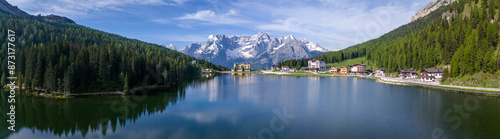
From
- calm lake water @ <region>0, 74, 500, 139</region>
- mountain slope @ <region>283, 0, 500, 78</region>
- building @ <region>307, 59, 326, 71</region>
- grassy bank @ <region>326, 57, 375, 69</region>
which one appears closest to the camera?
calm lake water @ <region>0, 74, 500, 139</region>

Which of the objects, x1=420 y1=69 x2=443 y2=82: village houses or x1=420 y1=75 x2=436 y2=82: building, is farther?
x1=420 y1=69 x2=443 y2=82: village houses

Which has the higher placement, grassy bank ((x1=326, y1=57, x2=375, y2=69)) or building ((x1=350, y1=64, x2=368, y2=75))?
grassy bank ((x1=326, y1=57, x2=375, y2=69))

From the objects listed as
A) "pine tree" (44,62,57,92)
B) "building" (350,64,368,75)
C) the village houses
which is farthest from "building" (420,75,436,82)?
"pine tree" (44,62,57,92)

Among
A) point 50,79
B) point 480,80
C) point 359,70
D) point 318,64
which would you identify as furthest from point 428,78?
point 318,64

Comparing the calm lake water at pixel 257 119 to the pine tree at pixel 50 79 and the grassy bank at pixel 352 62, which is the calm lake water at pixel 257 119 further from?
the grassy bank at pixel 352 62

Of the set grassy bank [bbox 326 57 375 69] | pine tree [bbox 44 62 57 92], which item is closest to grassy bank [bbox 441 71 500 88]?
pine tree [bbox 44 62 57 92]

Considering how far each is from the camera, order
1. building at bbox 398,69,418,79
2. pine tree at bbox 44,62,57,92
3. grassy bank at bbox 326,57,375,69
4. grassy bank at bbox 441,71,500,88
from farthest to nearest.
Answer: grassy bank at bbox 326,57,375,69 < building at bbox 398,69,418,79 < grassy bank at bbox 441,71,500,88 < pine tree at bbox 44,62,57,92

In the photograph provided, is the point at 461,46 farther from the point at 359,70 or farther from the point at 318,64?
the point at 318,64

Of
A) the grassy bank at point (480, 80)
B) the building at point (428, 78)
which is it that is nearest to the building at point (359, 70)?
the building at point (428, 78)

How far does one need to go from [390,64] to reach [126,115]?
108304 millimetres

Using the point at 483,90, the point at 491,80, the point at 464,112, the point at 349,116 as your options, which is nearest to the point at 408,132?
the point at 349,116

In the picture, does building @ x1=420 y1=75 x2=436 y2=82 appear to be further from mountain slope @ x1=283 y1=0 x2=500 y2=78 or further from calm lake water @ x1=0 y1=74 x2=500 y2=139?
calm lake water @ x1=0 y1=74 x2=500 y2=139

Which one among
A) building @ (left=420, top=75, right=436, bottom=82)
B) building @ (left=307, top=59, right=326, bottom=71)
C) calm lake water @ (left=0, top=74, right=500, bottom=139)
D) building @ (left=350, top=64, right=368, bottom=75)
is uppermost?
building @ (left=307, top=59, right=326, bottom=71)

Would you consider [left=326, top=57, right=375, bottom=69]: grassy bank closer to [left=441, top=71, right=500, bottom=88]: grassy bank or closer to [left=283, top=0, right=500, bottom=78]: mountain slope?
[left=283, top=0, right=500, bottom=78]: mountain slope
